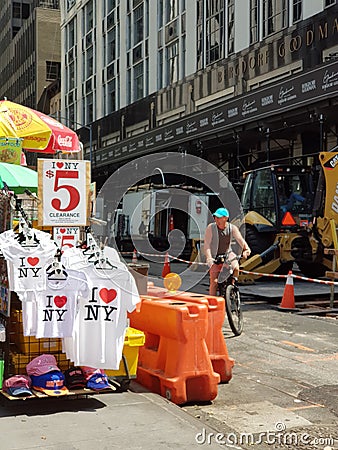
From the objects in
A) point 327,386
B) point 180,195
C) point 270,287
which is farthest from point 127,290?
point 180,195

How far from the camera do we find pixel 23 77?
307 ft

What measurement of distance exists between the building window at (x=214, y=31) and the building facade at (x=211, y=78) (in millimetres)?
49

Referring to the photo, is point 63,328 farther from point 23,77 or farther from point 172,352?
point 23,77

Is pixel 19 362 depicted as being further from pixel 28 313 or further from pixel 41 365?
pixel 28 313

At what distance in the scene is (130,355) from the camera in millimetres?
6688

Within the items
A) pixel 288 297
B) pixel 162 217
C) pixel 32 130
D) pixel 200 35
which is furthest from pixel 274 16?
pixel 32 130

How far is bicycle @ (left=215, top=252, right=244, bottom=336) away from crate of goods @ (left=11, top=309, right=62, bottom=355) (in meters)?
3.91

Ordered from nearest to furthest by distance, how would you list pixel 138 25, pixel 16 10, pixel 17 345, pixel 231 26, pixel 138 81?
pixel 17 345, pixel 231 26, pixel 138 81, pixel 138 25, pixel 16 10

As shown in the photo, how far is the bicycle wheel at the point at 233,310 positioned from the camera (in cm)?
978

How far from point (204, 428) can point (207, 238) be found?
4.79m

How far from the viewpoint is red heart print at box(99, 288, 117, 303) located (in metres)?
6.12

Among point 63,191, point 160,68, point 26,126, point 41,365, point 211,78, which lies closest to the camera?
point 41,365

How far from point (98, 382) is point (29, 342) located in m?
0.74

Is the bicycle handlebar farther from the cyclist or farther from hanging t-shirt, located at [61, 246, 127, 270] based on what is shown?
hanging t-shirt, located at [61, 246, 127, 270]
